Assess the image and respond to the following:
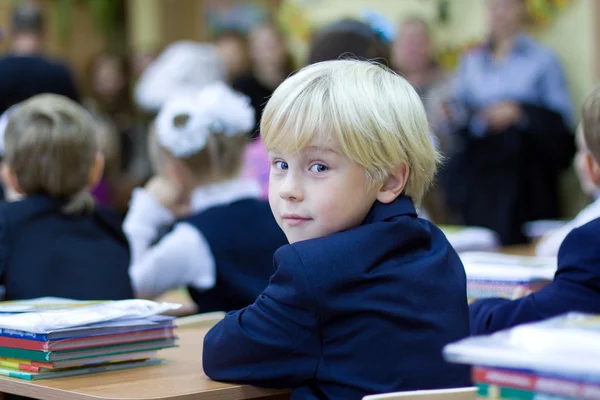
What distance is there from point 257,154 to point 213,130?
1046 mm

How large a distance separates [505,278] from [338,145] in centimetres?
74

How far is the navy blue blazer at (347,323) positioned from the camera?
61.7 inches

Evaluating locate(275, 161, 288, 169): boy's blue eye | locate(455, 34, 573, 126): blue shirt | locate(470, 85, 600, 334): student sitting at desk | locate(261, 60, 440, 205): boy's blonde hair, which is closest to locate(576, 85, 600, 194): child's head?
locate(470, 85, 600, 334): student sitting at desk

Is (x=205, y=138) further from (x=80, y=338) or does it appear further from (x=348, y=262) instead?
(x=348, y=262)

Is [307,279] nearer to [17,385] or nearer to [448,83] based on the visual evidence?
[17,385]

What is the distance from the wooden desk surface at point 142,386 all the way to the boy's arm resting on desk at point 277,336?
0.11 feet

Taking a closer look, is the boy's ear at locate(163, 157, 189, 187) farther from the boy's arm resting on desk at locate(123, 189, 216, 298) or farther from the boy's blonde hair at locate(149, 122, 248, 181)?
the boy's arm resting on desk at locate(123, 189, 216, 298)

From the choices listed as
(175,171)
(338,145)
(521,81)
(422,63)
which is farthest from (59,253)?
(422,63)

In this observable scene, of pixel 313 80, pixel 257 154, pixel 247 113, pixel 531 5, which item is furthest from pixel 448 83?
pixel 313 80

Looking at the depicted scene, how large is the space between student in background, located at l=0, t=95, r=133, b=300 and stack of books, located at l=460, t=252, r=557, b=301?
920mm

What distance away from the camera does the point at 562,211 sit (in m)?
5.70

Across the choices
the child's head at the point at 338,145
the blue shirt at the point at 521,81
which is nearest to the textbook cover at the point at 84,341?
the child's head at the point at 338,145

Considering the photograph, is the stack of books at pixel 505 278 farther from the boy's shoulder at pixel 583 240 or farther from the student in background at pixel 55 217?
the student in background at pixel 55 217

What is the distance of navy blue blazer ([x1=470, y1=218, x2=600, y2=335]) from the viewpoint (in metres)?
1.76
